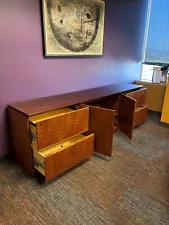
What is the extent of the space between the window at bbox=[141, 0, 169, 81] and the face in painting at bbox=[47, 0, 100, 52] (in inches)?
54.8

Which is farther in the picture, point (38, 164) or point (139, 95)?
point (139, 95)

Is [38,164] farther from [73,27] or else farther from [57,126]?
[73,27]

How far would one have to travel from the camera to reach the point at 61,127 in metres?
1.57

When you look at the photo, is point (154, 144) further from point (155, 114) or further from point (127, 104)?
point (155, 114)

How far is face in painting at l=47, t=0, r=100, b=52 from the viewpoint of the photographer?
1.86 m

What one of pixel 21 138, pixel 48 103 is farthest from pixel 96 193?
pixel 48 103

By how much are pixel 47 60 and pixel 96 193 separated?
143 cm

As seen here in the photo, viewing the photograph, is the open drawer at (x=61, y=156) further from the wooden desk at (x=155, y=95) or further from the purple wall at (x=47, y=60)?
the wooden desk at (x=155, y=95)

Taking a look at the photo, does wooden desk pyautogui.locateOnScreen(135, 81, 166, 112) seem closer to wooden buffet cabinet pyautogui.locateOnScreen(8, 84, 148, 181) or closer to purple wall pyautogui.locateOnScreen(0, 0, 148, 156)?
purple wall pyautogui.locateOnScreen(0, 0, 148, 156)

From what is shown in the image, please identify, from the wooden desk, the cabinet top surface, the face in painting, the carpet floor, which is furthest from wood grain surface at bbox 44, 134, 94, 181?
the wooden desk

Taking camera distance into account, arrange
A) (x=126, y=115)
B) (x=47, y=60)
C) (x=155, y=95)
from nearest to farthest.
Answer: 1. (x=47, y=60)
2. (x=126, y=115)
3. (x=155, y=95)

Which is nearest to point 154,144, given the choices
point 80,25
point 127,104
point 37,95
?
point 127,104

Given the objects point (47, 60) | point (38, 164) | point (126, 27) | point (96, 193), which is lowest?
point (96, 193)

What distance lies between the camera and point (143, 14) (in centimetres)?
307
